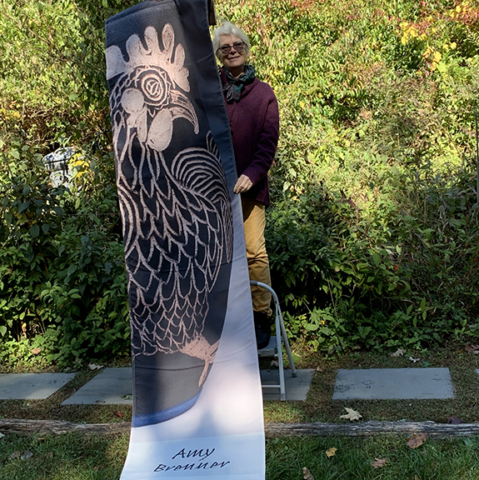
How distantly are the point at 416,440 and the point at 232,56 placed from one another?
2164 millimetres

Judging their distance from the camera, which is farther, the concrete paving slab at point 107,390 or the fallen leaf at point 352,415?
the concrete paving slab at point 107,390

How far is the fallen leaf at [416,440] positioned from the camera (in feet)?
9.10

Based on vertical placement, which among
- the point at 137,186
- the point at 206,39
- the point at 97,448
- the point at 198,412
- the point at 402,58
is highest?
the point at 402,58

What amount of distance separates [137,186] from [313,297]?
2.10 m

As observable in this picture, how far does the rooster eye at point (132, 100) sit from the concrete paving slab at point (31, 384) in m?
2.09

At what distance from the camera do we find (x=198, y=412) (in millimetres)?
2795

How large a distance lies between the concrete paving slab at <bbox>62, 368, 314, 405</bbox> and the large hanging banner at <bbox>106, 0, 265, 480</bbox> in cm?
86

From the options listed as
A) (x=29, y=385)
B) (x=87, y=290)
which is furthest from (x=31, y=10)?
(x=29, y=385)

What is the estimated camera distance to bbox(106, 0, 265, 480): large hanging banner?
9.12 feet

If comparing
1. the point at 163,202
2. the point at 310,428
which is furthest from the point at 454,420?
the point at 163,202

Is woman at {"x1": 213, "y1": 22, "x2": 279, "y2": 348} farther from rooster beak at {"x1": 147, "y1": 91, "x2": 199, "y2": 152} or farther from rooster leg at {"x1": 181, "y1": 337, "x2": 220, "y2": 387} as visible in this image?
rooster leg at {"x1": 181, "y1": 337, "x2": 220, "y2": 387}

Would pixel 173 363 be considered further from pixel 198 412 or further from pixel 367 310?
pixel 367 310

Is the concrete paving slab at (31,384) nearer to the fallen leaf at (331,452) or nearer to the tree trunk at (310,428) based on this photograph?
the tree trunk at (310,428)

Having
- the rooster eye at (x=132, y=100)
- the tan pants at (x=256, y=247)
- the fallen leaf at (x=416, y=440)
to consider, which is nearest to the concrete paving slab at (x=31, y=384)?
the tan pants at (x=256, y=247)
